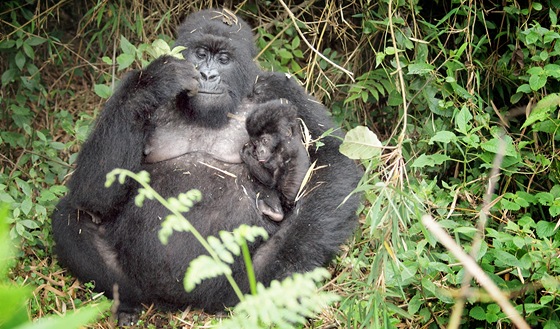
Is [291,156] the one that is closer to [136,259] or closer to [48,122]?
[136,259]

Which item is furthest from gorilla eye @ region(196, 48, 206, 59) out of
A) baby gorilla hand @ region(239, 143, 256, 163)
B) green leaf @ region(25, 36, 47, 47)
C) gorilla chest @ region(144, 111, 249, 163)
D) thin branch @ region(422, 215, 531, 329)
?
thin branch @ region(422, 215, 531, 329)

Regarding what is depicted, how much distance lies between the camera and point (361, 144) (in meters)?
2.76

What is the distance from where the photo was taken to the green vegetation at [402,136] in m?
2.90

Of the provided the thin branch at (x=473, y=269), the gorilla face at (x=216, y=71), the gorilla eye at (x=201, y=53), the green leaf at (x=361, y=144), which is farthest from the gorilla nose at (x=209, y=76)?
the thin branch at (x=473, y=269)

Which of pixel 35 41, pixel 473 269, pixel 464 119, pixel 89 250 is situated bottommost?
pixel 89 250

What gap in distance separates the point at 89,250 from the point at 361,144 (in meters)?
1.48

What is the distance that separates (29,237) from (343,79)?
2.15 metres

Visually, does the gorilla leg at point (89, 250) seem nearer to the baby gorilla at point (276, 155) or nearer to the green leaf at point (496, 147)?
the baby gorilla at point (276, 155)

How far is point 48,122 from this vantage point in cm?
478

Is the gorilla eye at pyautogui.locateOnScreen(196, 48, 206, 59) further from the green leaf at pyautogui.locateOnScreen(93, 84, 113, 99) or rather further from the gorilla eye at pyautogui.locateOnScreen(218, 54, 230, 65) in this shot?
the green leaf at pyautogui.locateOnScreen(93, 84, 113, 99)

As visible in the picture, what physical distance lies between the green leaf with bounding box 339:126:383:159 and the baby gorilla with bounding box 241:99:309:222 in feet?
1.72

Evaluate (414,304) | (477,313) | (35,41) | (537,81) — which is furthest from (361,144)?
(35,41)

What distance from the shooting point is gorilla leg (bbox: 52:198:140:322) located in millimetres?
3473

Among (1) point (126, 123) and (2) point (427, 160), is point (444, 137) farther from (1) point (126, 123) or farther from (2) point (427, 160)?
(1) point (126, 123)
